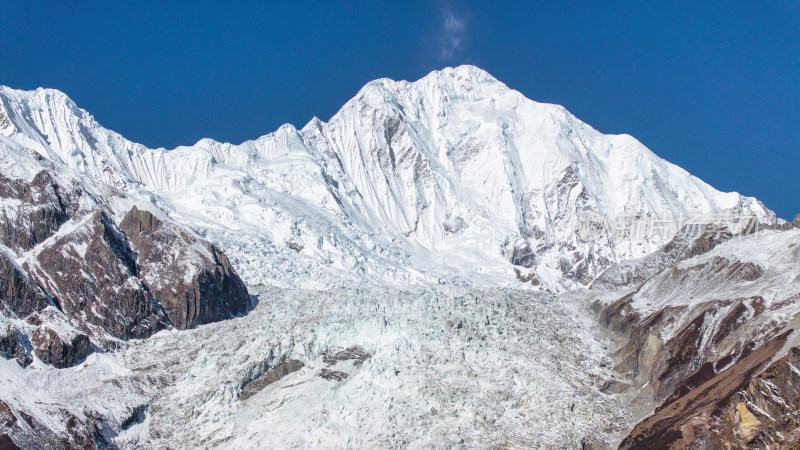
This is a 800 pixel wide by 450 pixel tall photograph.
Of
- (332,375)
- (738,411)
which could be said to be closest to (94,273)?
(332,375)

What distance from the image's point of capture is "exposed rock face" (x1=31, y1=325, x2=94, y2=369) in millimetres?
107938

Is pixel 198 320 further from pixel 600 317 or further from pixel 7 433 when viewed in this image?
pixel 600 317

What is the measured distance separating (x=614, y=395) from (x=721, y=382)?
15863 millimetres

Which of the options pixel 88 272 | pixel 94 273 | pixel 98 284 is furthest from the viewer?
pixel 94 273

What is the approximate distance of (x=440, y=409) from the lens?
95062mm

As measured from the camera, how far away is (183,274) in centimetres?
13450

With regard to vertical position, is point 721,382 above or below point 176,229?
below

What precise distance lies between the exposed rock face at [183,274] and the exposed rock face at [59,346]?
17.7 m

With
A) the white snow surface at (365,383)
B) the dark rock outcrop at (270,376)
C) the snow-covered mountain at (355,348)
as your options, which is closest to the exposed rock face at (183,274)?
the snow-covered mountain at (355,348)

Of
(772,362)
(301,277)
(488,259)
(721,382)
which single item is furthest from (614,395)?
(488,259)

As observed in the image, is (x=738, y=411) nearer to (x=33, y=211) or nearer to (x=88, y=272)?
(x=88, y=272)

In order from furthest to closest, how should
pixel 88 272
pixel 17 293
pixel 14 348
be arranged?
pixel 88 272, pixel 17 293, pixel 14 348

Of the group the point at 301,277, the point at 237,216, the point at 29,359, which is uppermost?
the point at 237,216

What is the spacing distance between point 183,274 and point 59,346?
27639mm
